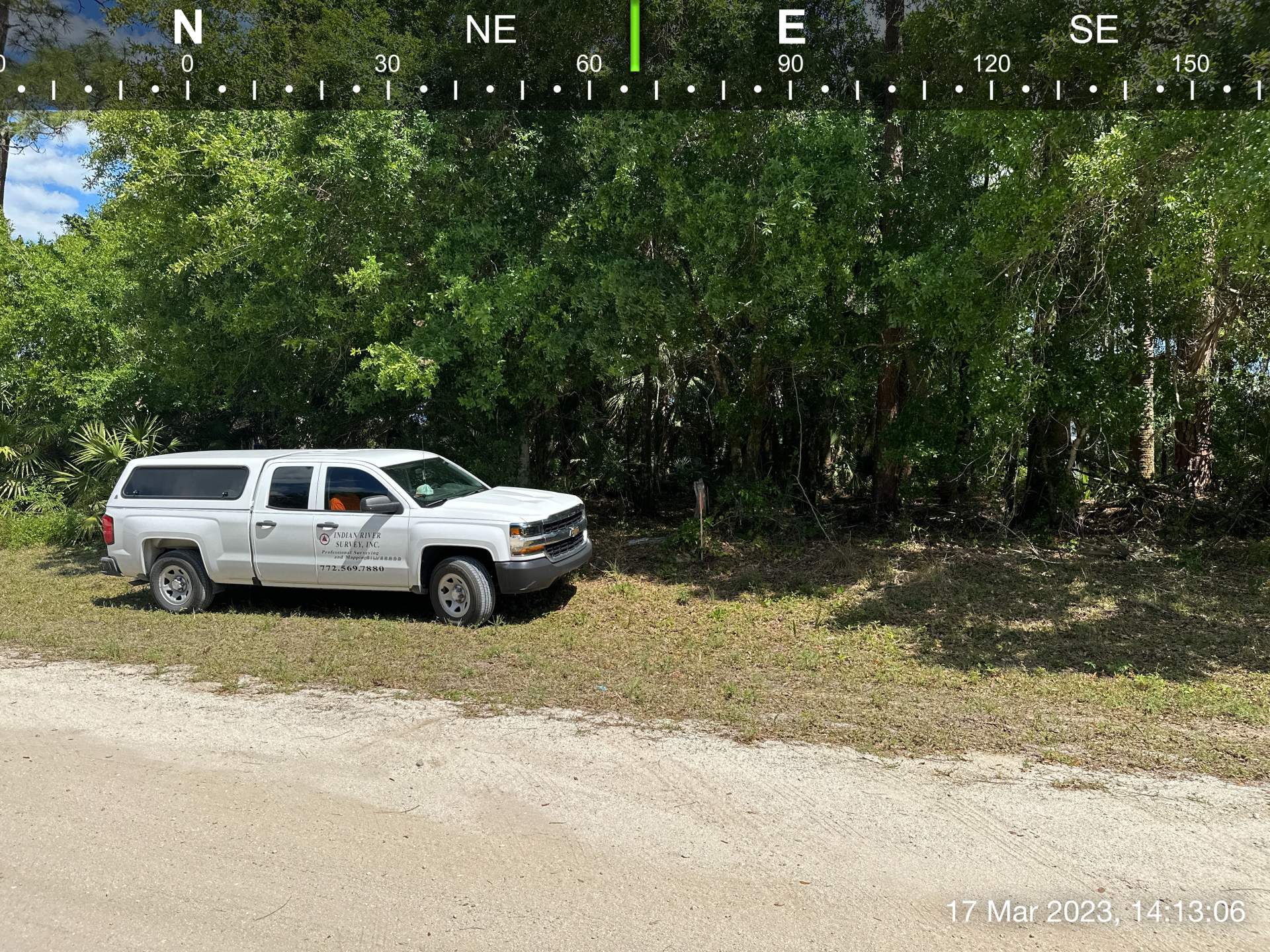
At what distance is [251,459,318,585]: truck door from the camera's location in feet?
31.7

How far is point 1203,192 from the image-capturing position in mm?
8203

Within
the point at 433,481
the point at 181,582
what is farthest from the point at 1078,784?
the point at 181,582

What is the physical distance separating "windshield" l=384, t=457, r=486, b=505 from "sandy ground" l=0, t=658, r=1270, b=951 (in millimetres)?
3714

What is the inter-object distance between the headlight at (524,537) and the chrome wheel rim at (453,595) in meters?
0.66

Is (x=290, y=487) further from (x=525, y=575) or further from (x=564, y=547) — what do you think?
(x=564, y=547)

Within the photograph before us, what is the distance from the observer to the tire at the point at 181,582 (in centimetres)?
1015

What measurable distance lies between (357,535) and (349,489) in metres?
0.54

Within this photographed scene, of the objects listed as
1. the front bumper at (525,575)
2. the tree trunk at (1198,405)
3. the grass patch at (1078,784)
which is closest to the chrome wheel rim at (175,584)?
the front bumper at (525,575)

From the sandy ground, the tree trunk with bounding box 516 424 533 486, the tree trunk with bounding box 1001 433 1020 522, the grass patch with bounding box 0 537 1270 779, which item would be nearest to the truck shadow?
the grass patch with bounding box 0 537 1270 779

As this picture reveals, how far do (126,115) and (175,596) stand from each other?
687 centimetres

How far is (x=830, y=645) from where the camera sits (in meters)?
8.63

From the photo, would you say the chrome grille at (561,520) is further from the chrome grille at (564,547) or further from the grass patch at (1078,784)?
the grass patch at (1078,784)

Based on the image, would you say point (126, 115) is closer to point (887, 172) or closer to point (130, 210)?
point (130, 210)

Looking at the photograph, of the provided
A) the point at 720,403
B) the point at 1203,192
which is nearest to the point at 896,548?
the point at 720,403
